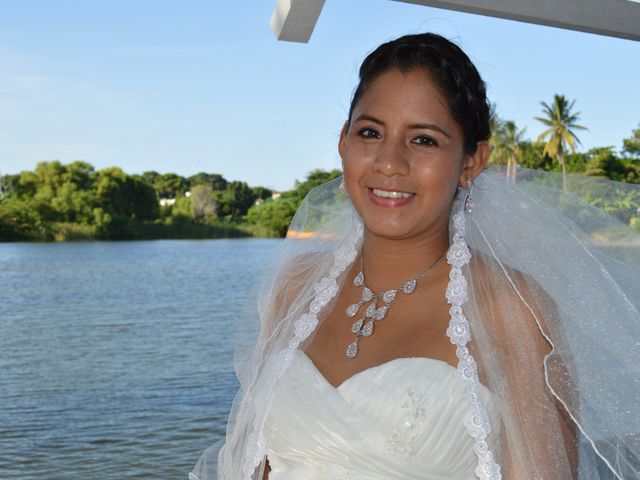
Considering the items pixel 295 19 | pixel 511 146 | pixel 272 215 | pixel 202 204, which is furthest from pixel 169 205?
pixel 295 19

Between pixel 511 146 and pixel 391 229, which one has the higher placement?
pixel 511 146

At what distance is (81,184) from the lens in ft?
260

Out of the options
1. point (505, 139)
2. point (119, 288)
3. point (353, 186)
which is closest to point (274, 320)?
point (353, 186)

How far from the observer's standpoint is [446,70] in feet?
6.12

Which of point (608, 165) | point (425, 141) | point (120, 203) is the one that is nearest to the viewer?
point (425, 141)

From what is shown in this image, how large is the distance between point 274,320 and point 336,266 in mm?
224

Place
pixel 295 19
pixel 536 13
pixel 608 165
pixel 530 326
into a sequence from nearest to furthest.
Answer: pixel 530 326 < pixel 295 19 < pixel 536 13 < pixel 608 165

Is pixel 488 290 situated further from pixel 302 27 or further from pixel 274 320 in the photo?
pixel 302 27

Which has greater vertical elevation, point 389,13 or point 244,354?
point 389,13

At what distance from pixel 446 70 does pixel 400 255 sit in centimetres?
47

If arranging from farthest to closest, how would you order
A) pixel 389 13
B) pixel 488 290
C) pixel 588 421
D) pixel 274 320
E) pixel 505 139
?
pixel 505 139 < pixel 389 13 < pixel 274 320 < pixel 488 290 < pixel 588 421

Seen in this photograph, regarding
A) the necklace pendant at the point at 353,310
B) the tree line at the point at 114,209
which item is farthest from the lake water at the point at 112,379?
the tree line at the point at 114,209

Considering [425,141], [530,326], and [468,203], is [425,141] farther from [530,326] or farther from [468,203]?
[530,326]

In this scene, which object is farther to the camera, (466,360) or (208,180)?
(208,180)
